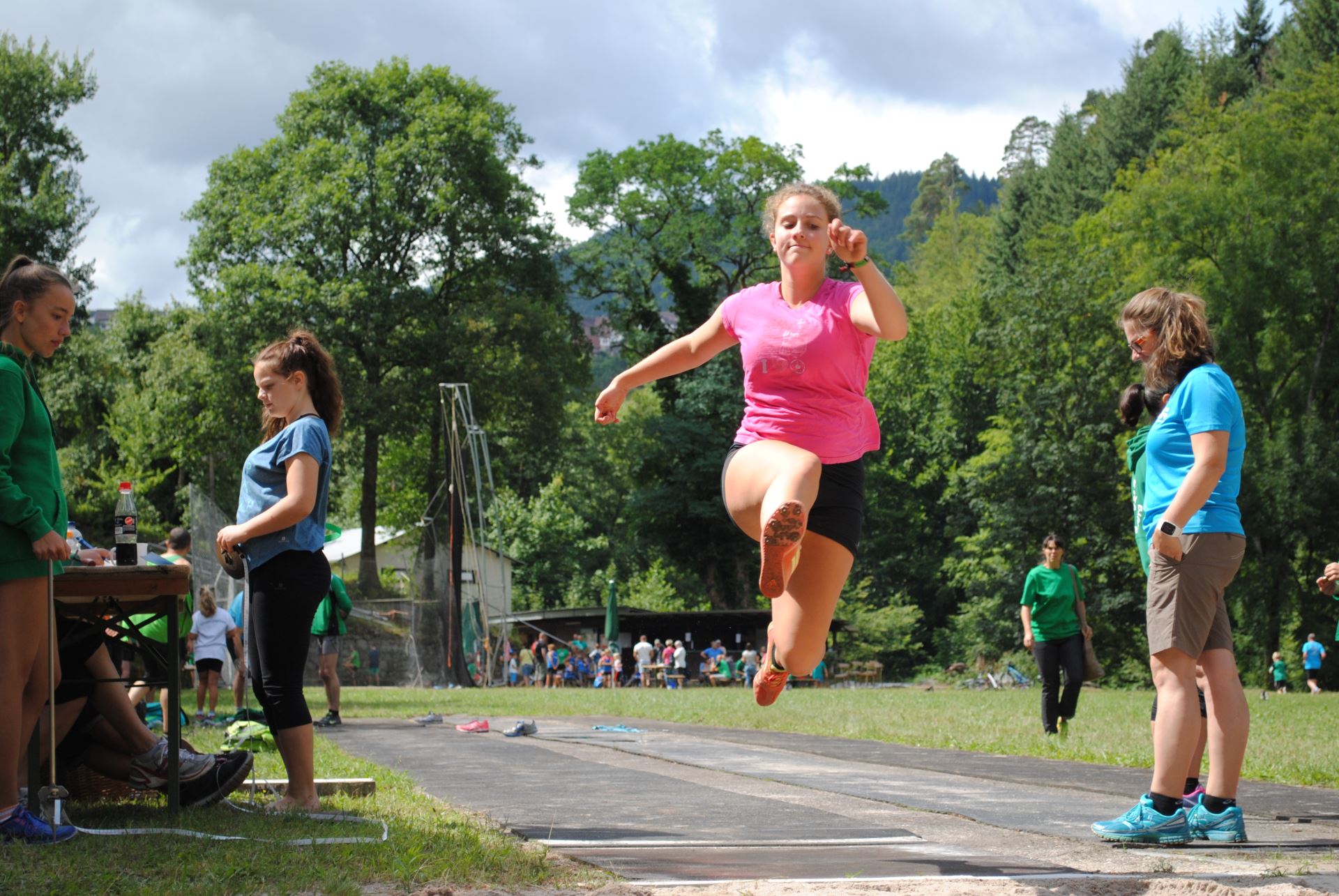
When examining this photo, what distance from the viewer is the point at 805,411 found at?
505 cm

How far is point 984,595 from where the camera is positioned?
1729 inches

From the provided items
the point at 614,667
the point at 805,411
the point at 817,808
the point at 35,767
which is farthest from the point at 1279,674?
the point at 35,767

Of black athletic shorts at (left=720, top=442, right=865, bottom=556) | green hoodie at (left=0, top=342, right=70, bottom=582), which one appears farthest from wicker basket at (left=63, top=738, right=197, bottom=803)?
black athletic shorts at (left=720, top=442, right=865, bottom=556)

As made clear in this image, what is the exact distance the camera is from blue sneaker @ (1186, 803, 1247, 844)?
482cm

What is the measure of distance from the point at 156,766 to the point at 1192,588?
4323 millimetres

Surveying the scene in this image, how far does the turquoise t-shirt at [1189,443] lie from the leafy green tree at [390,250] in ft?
119

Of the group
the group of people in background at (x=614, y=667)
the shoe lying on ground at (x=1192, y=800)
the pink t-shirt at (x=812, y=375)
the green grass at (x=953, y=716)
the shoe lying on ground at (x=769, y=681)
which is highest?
Answer: the pink t-shirt at (x=812, y=375)

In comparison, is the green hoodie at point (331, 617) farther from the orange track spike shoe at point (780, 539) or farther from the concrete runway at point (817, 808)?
the orange track spike shoe at point (780, 539)

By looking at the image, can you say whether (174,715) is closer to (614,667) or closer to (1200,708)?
(1200,708)

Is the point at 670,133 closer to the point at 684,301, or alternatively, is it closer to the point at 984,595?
the point at 684,301

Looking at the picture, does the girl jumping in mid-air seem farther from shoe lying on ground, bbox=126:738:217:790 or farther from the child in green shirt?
the child in green shirt

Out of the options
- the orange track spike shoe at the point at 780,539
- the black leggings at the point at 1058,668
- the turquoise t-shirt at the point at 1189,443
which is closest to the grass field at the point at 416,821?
the black leggings at the point at 1058,668

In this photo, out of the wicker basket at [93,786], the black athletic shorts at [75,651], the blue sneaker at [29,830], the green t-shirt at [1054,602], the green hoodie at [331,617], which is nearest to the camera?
the blue sneaker at [29,830]

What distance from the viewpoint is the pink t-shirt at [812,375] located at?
4.99m
